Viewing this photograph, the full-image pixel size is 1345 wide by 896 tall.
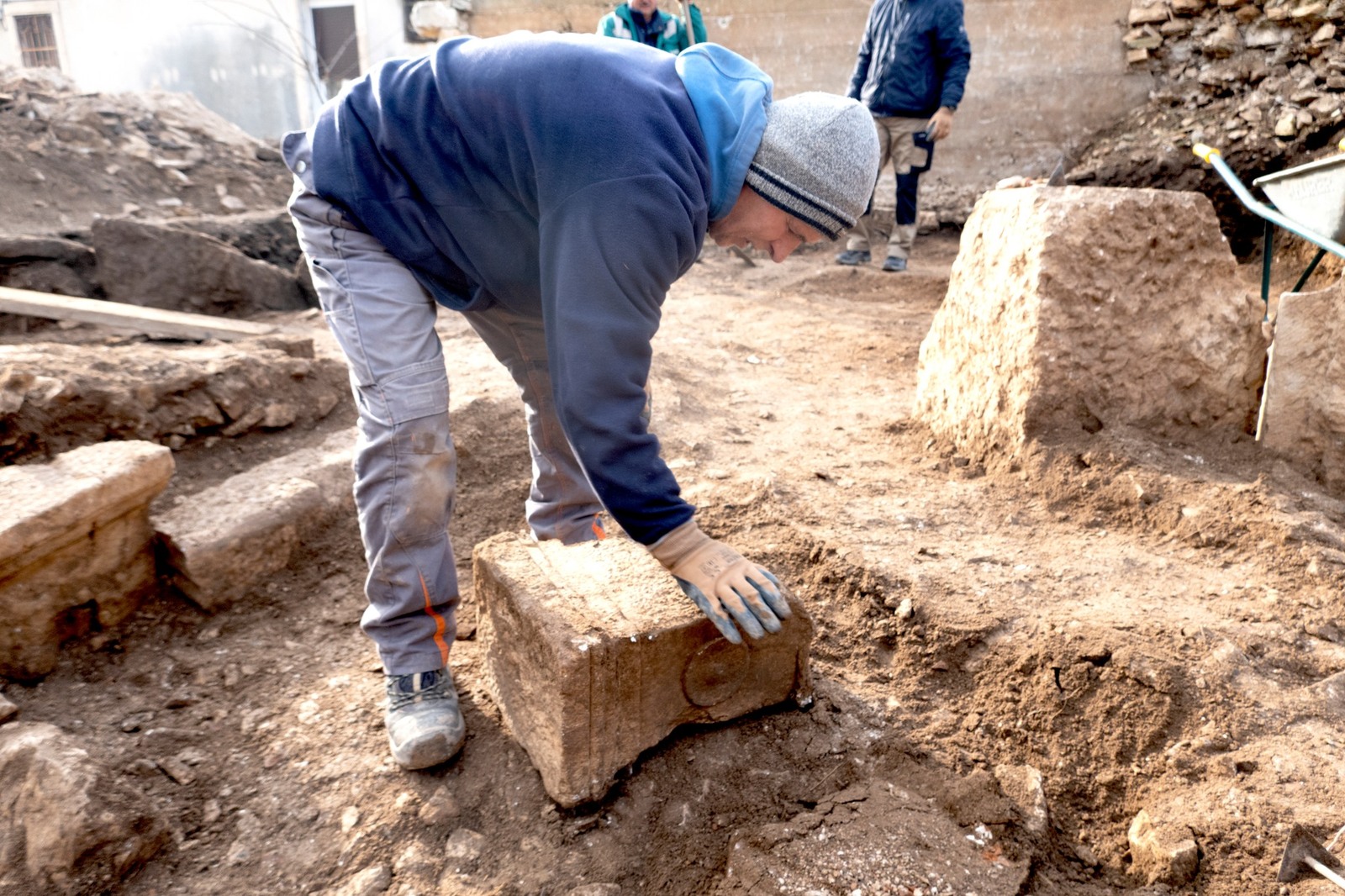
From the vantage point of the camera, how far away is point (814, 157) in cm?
154

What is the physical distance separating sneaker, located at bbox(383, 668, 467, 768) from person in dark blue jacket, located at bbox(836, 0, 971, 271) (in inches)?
193

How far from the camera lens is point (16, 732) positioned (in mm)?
1739

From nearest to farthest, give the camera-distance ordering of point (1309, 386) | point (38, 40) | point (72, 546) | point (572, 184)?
point (572, 184) < point (72, 546) < point (1309, 386) < point (38, 40)

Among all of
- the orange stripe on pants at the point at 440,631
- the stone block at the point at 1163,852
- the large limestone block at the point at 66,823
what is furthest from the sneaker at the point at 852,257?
the large limestone block at the point at 66,823

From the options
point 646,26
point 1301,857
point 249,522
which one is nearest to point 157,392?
point 249,522

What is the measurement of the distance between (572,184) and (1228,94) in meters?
6.95

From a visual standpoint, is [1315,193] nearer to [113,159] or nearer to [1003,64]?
[1003,64]

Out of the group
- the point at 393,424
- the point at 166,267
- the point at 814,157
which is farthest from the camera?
the point at 166,267

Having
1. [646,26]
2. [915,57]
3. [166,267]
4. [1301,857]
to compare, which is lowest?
[1301,857]

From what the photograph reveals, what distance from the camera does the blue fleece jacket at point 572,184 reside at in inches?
55.2

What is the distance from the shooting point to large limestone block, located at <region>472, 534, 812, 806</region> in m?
1.64

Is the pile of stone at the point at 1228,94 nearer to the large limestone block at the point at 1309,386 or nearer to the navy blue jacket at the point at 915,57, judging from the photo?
the navy blue jacket at the point at 915,57

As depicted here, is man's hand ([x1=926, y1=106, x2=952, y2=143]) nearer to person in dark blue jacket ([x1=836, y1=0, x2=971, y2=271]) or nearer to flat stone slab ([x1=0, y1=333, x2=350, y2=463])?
person in dark blue jacket ([x1=836, y1=0, x2=971, y2=271])

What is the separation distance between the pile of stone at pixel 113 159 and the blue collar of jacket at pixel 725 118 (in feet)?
16.7
